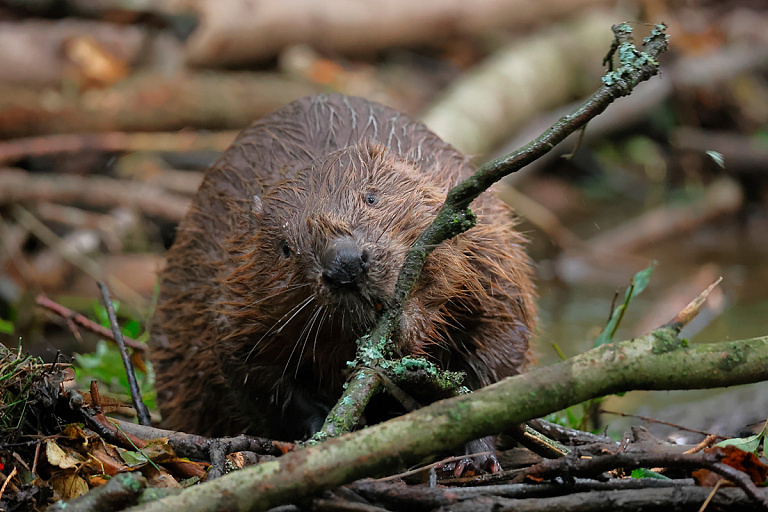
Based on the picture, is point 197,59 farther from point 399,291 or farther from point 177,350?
point 399,291

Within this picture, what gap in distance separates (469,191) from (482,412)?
0.63 metres

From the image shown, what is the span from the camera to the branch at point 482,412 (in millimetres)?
1955

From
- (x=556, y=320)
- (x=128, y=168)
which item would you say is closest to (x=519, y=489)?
(x=556, y=320)

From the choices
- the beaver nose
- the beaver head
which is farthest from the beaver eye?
the beaver nose

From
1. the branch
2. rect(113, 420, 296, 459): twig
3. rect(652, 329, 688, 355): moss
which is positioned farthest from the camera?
rect(113, 420, 296, 459): twig

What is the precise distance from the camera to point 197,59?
8.05 meters

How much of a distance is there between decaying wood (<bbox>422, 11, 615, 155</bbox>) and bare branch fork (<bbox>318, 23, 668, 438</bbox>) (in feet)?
13.6

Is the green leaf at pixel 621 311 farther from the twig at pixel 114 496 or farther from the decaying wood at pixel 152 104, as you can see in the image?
the decaying wood at pixel 152 104

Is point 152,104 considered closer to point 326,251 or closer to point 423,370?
point 326,251

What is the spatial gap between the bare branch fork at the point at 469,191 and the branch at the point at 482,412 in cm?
25

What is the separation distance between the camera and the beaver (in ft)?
9.30

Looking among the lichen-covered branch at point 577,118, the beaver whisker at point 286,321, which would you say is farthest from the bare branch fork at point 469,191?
the beaver whisker at point 286,321

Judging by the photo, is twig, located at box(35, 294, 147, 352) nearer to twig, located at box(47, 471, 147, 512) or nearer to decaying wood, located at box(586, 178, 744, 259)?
twig, located at box(47, 471, 147, 512)

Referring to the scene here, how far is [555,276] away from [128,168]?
3864mm
